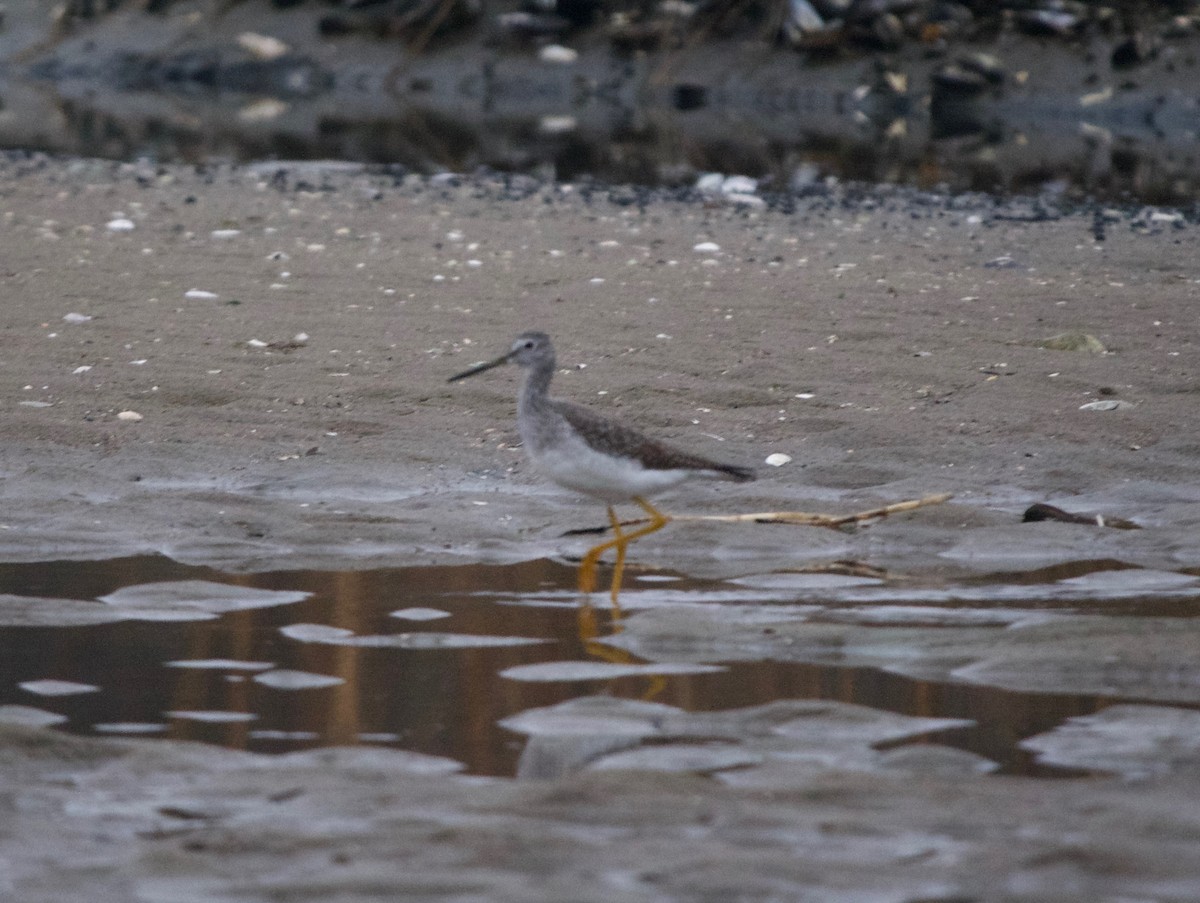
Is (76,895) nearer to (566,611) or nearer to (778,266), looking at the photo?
(566,611)

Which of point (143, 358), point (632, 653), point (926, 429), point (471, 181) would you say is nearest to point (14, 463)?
point (143, 358)

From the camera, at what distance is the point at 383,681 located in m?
5.00

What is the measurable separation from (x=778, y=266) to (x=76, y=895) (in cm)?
913

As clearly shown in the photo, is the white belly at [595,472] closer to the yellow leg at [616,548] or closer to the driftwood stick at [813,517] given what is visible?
the yellow leg at [616,548]

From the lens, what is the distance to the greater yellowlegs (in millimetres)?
6418

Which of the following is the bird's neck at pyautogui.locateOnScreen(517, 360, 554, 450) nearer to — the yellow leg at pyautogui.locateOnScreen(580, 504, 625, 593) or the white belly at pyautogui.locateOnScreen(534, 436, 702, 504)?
the white belly at pyautogui.locateOnScreen(534, 436, 702, 504)

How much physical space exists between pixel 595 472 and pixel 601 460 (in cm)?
5

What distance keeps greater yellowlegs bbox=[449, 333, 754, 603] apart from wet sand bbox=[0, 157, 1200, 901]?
0.35m

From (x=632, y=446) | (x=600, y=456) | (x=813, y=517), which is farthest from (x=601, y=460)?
(x=813, y=517)

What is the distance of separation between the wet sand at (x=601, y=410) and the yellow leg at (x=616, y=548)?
13 cm

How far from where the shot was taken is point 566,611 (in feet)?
A: 19.4

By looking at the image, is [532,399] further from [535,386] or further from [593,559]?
[593,559]

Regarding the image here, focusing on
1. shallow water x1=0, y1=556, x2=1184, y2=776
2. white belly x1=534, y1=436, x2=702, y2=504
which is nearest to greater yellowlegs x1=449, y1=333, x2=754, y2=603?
white belly x1=534, y1=436, x2=702, y2=504

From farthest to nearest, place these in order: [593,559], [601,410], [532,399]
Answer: [601,410] → [532,399] → [593,559]
